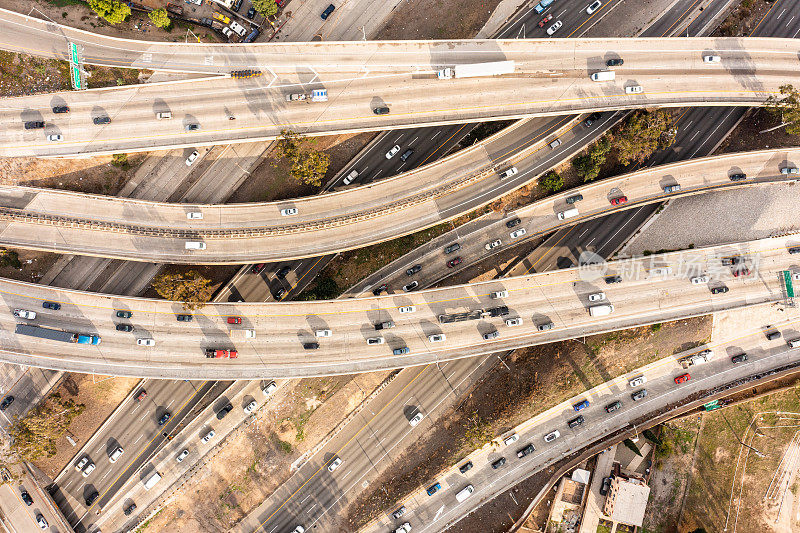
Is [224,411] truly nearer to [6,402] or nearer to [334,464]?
[334,464]

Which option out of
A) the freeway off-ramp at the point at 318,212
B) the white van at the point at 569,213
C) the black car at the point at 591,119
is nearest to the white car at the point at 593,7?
the black car at the point at 591,119

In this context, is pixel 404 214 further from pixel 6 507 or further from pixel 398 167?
pixel 6 507

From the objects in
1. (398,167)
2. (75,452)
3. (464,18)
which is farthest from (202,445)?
(464,18)

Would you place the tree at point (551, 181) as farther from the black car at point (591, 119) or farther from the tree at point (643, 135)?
the tree at point (643, 135)

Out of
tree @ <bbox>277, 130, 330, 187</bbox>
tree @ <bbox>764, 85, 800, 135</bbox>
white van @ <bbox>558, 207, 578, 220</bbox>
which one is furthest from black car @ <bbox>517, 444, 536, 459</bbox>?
tree @ <bbox>764, 85, 800, 135</bbox>

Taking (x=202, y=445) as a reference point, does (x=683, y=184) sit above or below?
below

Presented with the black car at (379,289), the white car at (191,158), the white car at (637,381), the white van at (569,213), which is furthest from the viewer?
the white car at (637,381)
